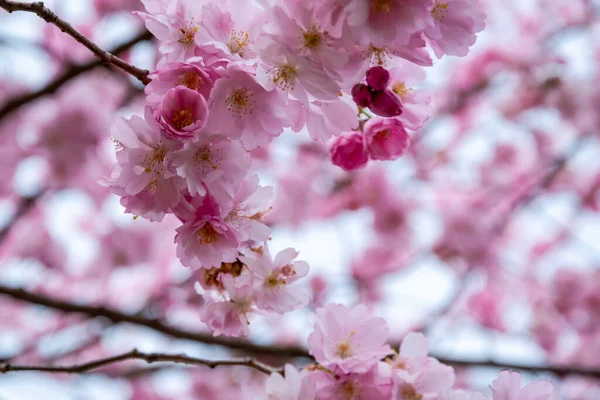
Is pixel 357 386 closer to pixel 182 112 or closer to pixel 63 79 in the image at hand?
pixel 182 112

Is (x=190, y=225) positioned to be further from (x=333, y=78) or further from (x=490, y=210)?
(x=490, y=210)

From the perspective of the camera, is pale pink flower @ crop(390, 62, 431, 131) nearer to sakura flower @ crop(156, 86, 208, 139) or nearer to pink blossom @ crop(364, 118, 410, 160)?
pink blossom @ crop(364, 118, 410, 160)

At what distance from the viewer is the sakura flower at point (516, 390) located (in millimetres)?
962

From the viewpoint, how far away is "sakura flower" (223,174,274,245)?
917mm

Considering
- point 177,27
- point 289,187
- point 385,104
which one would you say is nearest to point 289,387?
point 385,104

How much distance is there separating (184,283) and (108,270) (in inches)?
36.8

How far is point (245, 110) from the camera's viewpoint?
2.70 ft

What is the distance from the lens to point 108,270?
4.49 m

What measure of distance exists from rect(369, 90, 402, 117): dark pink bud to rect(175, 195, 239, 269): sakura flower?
0.89 ft

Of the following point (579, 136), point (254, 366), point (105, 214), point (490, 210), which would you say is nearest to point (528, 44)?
point (579, 136)

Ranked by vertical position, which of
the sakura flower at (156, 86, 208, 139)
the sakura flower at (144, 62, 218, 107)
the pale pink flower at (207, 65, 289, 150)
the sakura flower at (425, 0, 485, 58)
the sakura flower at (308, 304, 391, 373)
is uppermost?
Answer: the sakura flower at (425, 0, 485, 58)

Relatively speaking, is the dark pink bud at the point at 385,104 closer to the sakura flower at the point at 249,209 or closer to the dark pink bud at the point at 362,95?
the dark pink bud at the point at 362,95

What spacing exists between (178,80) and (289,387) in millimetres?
515

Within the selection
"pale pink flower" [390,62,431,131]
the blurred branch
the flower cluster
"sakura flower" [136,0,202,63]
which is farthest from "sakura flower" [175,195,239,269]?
the blurred branch
